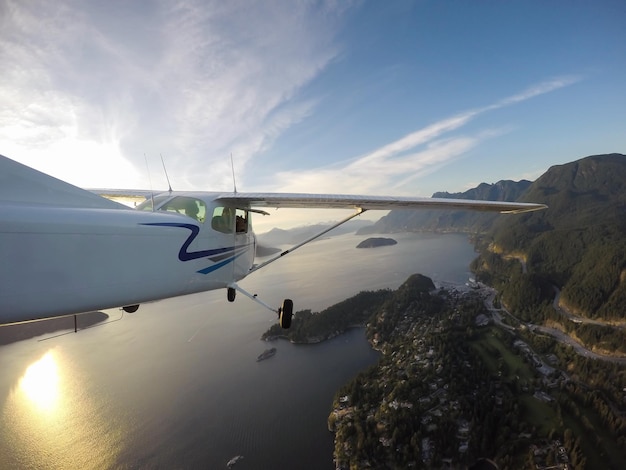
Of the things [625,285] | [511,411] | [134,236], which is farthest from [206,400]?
[625,285]

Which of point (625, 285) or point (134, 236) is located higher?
point (134, 236)

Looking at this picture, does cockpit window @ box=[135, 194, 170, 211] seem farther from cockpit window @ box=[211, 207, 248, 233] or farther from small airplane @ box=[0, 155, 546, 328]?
small airplane @ box=[0, 155, 546, 328]

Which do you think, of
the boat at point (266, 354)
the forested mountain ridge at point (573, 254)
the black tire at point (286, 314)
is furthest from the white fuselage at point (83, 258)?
the forested mountain ridge at point (573, 254)

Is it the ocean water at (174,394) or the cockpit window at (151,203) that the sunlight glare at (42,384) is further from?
the cockpit window at (151,203)

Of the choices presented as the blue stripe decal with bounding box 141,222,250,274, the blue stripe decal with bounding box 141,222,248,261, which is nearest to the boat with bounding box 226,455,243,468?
the blue stripe decal with bounding box 141,222,250,274

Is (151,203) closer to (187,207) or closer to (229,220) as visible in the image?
(187,207)

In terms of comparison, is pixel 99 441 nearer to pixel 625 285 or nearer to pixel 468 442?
pixel 468 442
